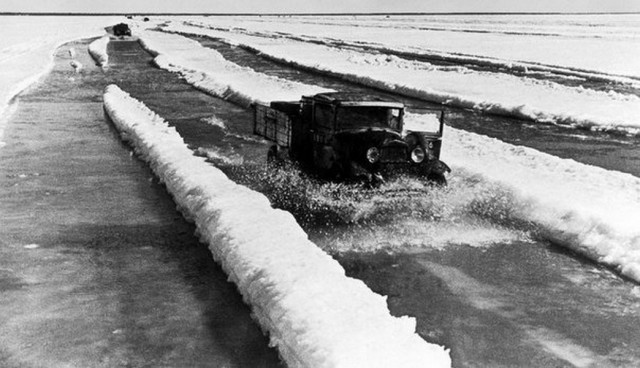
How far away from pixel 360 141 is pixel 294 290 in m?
5.33

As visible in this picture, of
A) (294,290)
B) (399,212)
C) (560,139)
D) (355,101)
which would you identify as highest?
(355,101)

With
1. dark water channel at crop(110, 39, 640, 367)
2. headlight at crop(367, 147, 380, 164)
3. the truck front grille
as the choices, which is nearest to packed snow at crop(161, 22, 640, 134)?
dark water channel at crop(110, 39, 640, 367)

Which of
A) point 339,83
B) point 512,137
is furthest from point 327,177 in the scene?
point 339,83

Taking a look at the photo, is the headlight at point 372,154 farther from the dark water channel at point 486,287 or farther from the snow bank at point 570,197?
the snow bank at point 570,197

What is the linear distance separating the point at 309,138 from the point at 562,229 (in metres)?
5.32

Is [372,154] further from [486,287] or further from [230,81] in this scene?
[230,81]

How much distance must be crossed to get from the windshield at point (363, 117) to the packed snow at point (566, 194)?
110 inches

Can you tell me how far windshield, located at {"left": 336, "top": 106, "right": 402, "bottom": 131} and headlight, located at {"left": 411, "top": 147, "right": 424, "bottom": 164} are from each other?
81cm

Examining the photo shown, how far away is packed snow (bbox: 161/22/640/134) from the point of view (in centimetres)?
2502

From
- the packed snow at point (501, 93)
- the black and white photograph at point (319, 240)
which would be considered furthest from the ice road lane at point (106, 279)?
the packed snow at point (501, 93)

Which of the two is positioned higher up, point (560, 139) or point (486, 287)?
point (486, 287)

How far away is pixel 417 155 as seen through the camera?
12688 millimetres

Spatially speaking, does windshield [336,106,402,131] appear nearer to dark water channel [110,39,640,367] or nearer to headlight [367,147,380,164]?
headlight [367,147,380,164]

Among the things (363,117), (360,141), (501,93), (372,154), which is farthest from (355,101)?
(501,93)
